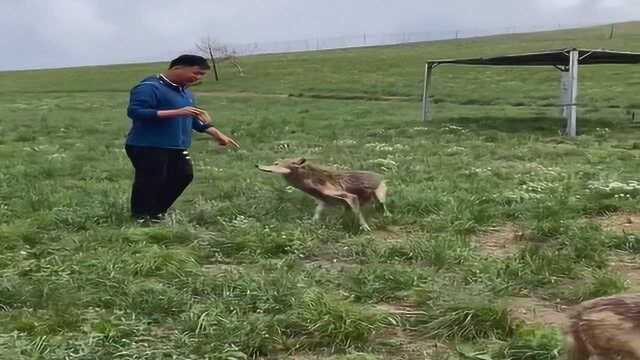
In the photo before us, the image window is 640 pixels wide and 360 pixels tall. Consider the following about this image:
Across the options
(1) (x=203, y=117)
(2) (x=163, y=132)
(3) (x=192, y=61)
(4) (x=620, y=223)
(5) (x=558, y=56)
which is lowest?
(4) (x=620, y=223)

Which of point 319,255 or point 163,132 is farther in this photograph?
point 163,132

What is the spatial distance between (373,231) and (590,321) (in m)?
4.17

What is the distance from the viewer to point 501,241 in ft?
23.7

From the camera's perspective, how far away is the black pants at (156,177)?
800cm

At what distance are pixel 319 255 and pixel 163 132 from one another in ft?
7.38

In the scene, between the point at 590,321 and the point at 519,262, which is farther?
the point at 519,262

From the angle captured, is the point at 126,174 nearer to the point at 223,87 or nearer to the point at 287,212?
the point at 287,212

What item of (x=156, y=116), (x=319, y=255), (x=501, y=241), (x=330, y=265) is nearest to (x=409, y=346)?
(x=330, y=265)

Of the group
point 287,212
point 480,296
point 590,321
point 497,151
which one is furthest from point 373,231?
point 497,151

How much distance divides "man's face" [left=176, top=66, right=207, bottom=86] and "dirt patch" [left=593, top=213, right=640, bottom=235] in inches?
156

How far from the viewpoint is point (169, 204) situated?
8.44 m

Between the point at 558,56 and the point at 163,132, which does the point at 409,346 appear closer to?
the point at 163,132

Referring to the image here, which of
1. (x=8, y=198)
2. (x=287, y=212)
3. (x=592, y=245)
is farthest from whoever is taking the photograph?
(x=8, y=198)

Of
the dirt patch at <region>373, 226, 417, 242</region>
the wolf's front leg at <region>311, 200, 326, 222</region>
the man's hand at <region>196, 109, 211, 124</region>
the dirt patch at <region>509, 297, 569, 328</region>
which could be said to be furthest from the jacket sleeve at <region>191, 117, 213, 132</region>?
the dirt patch at <region>509, 297, 569, 328</region>
